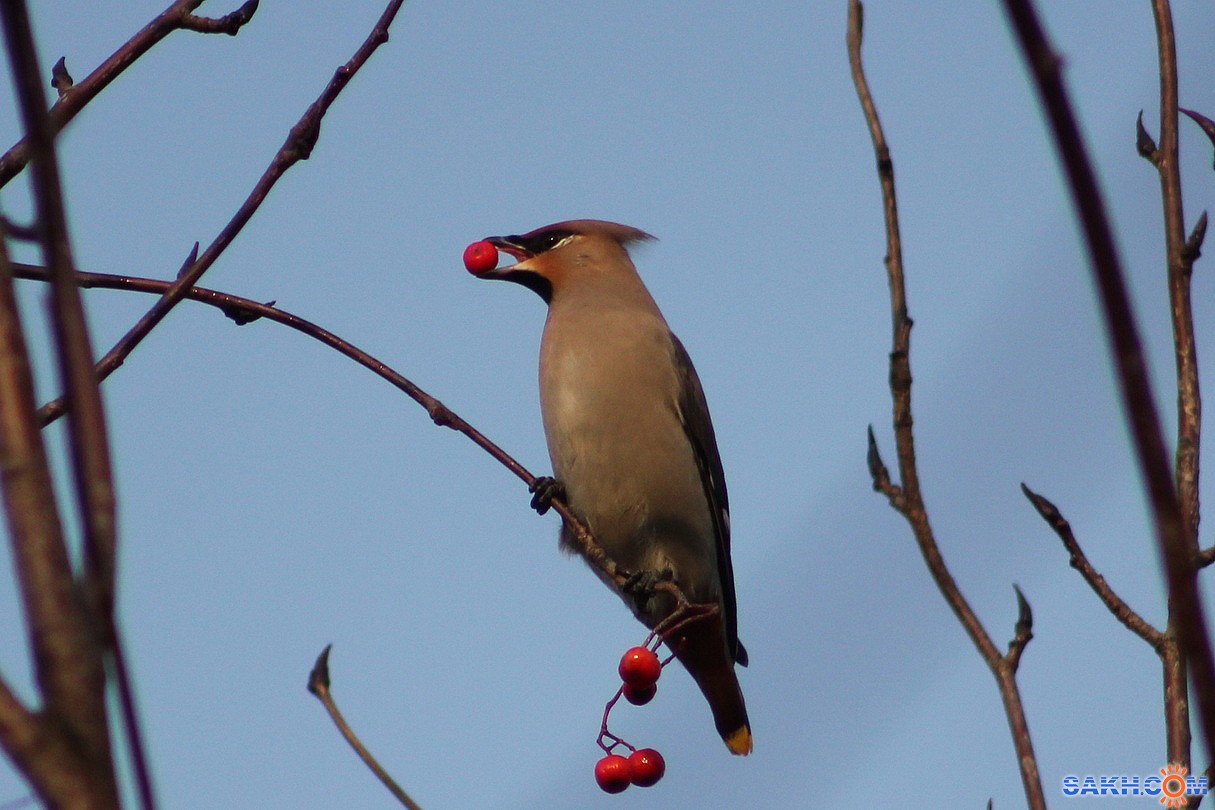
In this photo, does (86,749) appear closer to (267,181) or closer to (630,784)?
(267,181)

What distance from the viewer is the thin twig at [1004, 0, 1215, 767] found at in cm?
68

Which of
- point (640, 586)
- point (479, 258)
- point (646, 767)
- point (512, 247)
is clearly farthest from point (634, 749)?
point (512, 247)

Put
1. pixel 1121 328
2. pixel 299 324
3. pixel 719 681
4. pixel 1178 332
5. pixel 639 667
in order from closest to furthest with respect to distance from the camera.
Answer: pixel 1121 328
pixel 1178 332
pixel 299 324
pixel 639 667
pixel 719 681

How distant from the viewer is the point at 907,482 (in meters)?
1.43

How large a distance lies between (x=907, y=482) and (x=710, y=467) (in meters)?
3.56

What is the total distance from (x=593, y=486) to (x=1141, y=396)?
12.5 feet

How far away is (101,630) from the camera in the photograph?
0.80 m

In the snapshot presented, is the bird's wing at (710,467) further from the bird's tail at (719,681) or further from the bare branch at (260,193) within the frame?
the bare branch at (260,193)

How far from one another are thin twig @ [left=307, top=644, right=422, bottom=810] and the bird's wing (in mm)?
3231

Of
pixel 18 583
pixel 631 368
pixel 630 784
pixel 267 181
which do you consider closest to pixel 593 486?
pixel 631 368

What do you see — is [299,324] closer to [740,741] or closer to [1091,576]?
[1091,576]

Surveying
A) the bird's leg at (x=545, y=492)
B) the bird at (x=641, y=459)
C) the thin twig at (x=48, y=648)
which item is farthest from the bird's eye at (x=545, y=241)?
the thin twig at (x=48, y=648)

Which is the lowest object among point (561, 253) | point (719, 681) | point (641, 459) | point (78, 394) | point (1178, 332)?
point (78, 394)

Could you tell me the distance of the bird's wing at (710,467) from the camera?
491 centimetres
